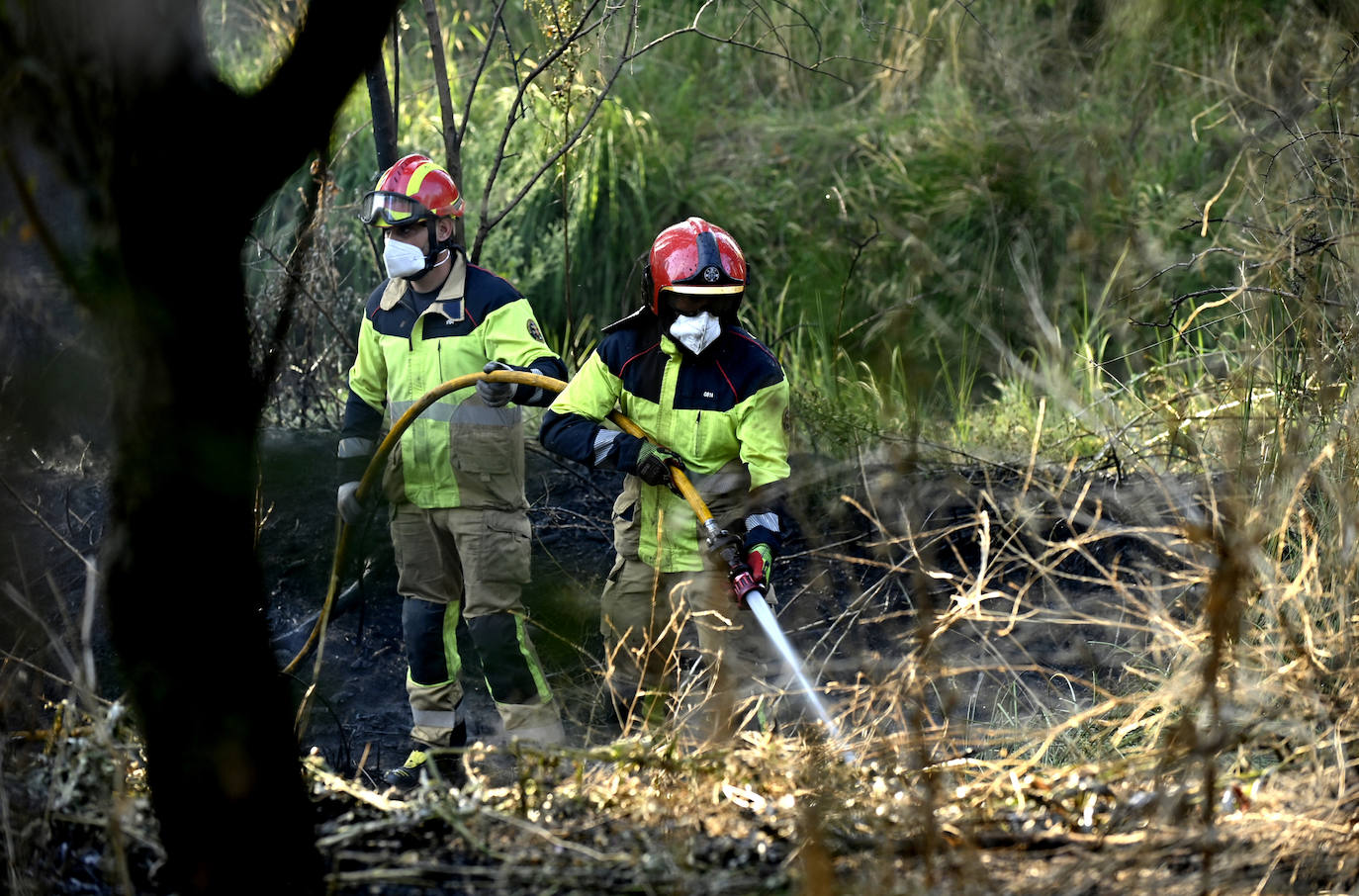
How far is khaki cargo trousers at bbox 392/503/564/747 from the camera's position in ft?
15.0

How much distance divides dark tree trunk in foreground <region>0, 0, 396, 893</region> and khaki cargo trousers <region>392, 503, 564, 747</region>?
2331 millimetres

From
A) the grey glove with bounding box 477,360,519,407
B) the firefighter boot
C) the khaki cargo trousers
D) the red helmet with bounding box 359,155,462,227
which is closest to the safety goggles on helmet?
the red helmet with bounding box 359,155,462,227

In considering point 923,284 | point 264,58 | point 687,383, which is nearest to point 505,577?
point 687,383

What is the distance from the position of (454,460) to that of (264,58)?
6264 mm

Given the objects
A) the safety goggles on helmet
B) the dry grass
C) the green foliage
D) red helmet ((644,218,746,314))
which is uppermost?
the green foliage

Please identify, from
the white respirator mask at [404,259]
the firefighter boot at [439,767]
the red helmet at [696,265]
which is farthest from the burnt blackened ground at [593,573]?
the white respirator mask at [404,259]

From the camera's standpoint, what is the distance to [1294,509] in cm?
370

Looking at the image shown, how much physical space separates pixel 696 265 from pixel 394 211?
3.88 ft

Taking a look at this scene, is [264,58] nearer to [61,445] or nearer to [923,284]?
[61,445]

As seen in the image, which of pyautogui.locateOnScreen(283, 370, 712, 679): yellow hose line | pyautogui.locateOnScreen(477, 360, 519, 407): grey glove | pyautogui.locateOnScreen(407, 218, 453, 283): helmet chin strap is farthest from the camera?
pyautogui.locateOnScreen(407, 218, 453, 283): helmet chin strap

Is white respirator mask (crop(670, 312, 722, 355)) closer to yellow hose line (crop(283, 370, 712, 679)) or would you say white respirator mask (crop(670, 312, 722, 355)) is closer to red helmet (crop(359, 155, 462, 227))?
yellow hose line (crop(283, 370, 712, 679))

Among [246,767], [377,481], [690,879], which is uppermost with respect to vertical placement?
[377,481]

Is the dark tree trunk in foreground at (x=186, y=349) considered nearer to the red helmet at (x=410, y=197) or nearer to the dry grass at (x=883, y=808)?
the dry grass at (x=883, y=808)

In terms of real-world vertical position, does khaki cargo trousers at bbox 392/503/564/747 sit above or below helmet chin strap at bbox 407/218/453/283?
below
